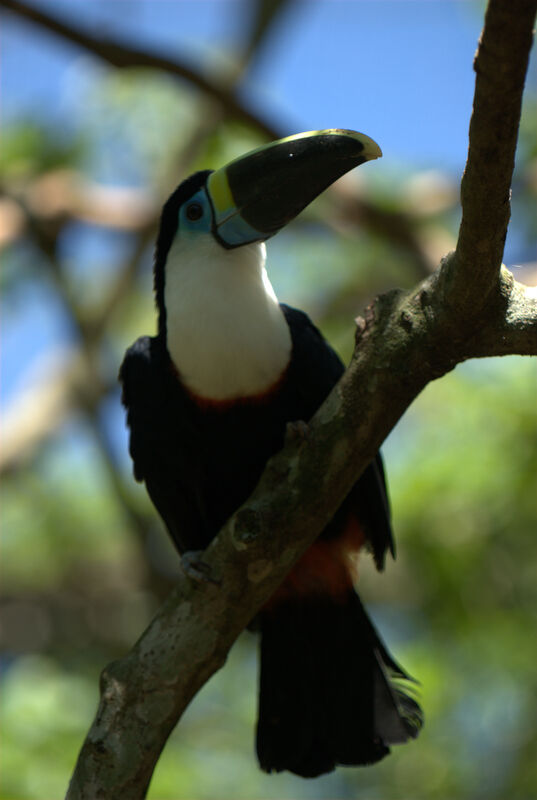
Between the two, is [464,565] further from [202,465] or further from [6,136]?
[6,136]

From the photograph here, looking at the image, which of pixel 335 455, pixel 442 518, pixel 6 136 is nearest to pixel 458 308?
pixel 335 455

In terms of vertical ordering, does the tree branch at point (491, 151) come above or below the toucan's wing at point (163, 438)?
below

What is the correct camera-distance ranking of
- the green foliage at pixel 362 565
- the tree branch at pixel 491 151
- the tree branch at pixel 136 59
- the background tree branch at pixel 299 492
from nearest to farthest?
1. the tree branch at pixel 491 151
2. the background tree branch at pixel 299 492
3. the tree branch at pixel 136 59
4. the green foliage at pixel 362 565

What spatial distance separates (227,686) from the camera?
6773 mm

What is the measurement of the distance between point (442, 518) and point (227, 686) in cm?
219

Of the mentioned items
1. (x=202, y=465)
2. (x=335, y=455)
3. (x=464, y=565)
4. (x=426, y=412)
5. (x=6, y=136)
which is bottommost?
(x=335, y=455)

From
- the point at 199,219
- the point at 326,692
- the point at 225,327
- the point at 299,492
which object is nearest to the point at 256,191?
the point at 199,219

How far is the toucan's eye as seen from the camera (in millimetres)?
3361

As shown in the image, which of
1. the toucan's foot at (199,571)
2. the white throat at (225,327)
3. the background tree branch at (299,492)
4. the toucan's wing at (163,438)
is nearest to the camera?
the background tree branch at (299,492)

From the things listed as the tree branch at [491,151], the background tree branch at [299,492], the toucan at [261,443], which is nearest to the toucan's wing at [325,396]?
the toucan at [261,443]

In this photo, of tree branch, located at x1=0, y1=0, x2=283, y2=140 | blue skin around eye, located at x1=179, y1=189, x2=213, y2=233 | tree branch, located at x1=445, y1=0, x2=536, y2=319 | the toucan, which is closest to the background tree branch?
tree branch, located at x1=445, y1=0, x2=536, y2=319

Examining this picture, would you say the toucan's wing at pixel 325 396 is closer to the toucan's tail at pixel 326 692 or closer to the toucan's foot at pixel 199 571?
the toucan's tail at pixel 326 692

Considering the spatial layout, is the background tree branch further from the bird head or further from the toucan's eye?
the toucan's eye

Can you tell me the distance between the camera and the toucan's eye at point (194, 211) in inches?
132
